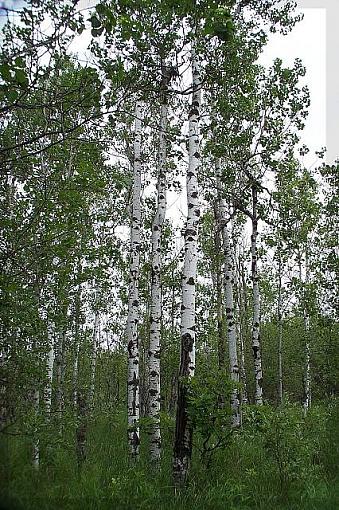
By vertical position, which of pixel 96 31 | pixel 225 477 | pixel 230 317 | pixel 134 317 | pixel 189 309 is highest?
pixel 96 31

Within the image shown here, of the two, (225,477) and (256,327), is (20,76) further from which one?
(256,327)

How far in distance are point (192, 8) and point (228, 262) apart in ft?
32.5

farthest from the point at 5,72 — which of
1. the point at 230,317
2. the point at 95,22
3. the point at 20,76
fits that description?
the point at 230,317

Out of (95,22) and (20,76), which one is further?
(95,22)

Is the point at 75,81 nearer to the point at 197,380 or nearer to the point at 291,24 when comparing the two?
the point at 197,380

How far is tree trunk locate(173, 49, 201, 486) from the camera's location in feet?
24.9

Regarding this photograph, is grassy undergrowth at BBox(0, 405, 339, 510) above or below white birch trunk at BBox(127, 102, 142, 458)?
below

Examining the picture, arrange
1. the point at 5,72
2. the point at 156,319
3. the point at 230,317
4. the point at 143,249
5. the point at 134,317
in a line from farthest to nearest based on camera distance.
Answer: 1. the point at 143,249
2. the point at 230,317
3. the point at 134,317
4. the point at 156,319
5. the point at 5,72

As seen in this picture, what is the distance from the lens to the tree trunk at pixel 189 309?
7.59 m

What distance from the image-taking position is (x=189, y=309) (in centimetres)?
820

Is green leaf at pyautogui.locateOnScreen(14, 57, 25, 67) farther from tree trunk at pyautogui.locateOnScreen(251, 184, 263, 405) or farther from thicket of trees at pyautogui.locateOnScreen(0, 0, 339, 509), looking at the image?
tree trunk at pyautogui.locateOnScreen(251, 184, 263, 405)

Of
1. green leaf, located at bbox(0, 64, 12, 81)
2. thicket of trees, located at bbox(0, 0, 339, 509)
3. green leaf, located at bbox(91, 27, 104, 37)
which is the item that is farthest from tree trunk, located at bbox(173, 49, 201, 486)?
green leaf, located at bbox(0, 64, 12, 81)

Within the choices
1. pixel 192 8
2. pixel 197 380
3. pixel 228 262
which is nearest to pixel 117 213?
pixel 228 262

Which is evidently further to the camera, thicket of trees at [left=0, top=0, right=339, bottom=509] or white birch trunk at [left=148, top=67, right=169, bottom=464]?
white birch trunk at [left=148, top=67, right=169, bottom=464]
